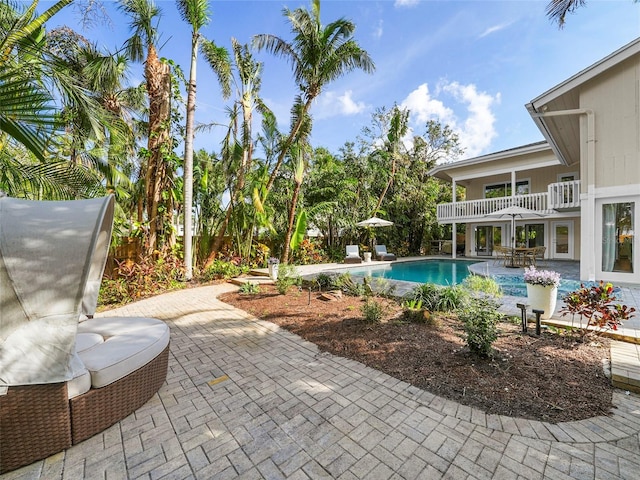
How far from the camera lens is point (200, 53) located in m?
10.0

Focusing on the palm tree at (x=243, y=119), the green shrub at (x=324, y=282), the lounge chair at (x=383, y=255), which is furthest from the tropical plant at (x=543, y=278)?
the lounge chair at (x=383, y=255)

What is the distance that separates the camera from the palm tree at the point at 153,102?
29.3 feet

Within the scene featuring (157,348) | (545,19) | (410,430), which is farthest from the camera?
(545,19)

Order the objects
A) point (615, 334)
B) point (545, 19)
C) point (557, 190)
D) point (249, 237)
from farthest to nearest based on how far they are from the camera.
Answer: point (249, 237) < point (557, 190) < point (545, 19) < point (615, 334)

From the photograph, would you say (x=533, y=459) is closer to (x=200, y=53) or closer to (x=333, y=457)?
(x=333, y=457)

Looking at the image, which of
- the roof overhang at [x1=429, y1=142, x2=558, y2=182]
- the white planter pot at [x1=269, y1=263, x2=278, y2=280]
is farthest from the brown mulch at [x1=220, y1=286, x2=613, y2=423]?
the roof overhang at [x1=429, y1=142, x2=558, y2=182]

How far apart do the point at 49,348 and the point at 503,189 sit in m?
21.5

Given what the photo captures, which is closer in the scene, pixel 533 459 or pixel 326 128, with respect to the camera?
pixel 533 459

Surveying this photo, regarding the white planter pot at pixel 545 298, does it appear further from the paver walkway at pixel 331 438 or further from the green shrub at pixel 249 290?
the green shrub at pixel 249 290

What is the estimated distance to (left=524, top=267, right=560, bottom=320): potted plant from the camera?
500cm

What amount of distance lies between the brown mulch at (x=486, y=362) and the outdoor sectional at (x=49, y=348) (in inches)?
112

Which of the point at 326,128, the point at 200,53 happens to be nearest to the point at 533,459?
the point at 200,53

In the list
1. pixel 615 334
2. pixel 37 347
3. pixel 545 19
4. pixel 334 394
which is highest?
pixel 545 19

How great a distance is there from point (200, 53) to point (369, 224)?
36.8 feet
